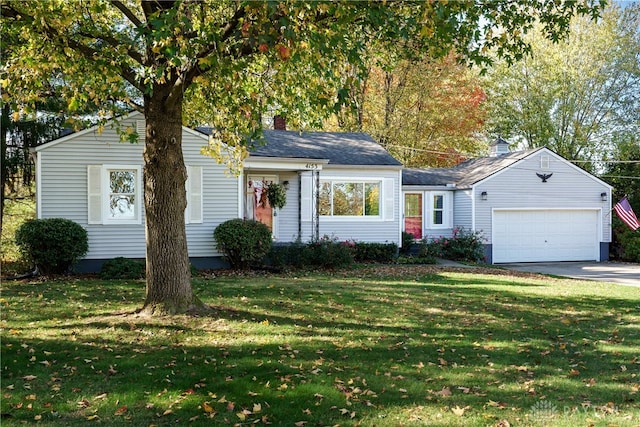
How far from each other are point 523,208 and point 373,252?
7260 mm

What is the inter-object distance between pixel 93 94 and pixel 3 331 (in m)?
3.51

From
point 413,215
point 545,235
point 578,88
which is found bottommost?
point 545,235

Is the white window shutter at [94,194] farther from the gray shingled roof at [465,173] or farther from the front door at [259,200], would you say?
the gray shingled roof at [465,173]

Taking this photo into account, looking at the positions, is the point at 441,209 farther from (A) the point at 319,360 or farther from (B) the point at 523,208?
(A) the point at 319,360

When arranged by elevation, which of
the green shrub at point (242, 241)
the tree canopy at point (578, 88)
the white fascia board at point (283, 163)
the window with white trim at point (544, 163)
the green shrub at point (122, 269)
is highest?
the tree canopy at point (578, 88)

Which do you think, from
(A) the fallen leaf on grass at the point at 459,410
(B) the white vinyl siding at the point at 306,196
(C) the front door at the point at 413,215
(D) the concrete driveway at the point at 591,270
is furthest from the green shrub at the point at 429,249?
(A) the fallen leaf on grass at the point at 459,410

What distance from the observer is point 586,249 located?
74.5ft

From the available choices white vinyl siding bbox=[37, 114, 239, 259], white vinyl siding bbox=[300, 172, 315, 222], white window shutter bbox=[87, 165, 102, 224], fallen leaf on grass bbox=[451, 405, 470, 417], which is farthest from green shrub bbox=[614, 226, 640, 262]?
fallen leaf on grass bbox=[451, 405, 470, 417]

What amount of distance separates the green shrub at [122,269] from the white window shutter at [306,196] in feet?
19.5

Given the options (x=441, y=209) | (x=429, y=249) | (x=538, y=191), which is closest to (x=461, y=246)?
(x=429, y=249)

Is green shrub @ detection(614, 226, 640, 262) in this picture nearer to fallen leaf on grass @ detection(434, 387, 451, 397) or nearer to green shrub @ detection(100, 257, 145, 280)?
green shrub @ detection(100, 257, 145, 280)

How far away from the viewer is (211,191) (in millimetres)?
15797

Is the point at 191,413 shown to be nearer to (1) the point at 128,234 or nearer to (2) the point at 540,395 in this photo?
(2) the point at 540,395

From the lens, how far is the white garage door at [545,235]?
22031 millimetres
